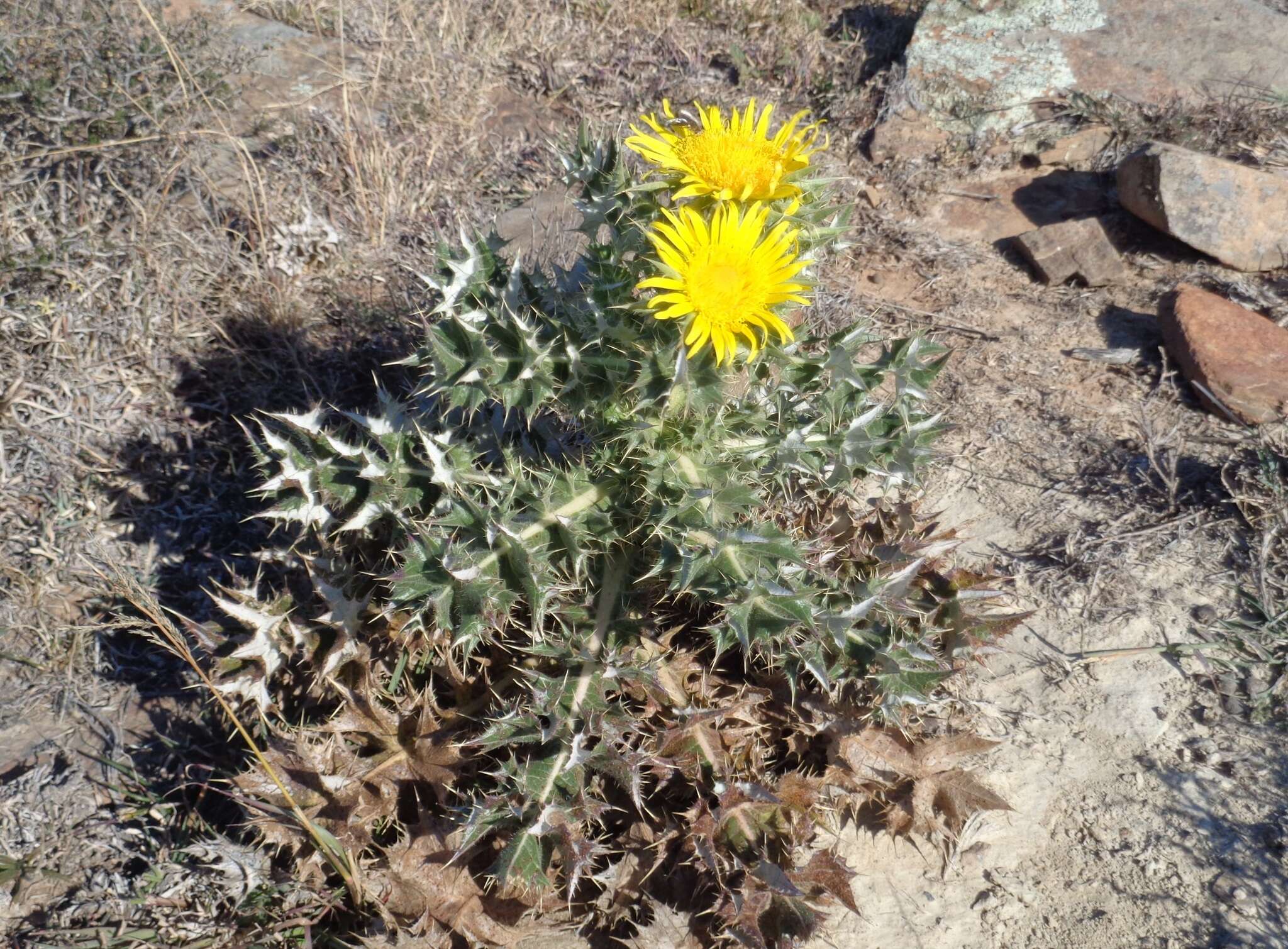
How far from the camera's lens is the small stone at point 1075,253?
4344 millimetres

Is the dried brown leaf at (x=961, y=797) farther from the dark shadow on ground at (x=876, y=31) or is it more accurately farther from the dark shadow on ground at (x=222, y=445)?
the dark shadow on ground at (x=876, y=31)

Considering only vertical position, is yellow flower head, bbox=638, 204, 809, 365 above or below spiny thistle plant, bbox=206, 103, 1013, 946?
above

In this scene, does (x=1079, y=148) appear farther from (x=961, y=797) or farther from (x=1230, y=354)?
(x=961, y=797)

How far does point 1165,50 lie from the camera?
5.32 meters

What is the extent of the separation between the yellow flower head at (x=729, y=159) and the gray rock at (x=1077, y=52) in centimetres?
376

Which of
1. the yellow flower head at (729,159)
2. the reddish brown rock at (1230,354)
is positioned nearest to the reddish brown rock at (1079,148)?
the reddish brown rock at (1230,354)

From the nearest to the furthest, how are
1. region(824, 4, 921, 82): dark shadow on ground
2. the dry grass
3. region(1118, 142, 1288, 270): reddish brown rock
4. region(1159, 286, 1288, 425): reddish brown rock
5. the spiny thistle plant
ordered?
the spiny thistle plant → the dry grass → region(1159, 286, 1288, 425): reddish brown rock → region(1118, 142, 1288, 270): reddish brown rock → region(824, 4, 921, 82): dark shadow on ground

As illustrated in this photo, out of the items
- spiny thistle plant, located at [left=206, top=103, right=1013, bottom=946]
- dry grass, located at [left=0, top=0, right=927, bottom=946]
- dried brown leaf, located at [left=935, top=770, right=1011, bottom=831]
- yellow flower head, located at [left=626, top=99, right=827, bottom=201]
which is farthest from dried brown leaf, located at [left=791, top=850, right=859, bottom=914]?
yellow flower head, located at [left=626, top=99, right=827, bottom=201]

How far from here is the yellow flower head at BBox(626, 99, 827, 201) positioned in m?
2.01

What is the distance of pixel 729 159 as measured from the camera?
201 cm

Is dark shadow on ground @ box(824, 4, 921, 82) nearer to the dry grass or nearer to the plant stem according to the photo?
the dry grass

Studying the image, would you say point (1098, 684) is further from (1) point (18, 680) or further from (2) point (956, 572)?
(1) point (18, 680)

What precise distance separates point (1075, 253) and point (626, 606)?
3.26 m

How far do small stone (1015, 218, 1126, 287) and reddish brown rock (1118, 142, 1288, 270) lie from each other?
29 cm
